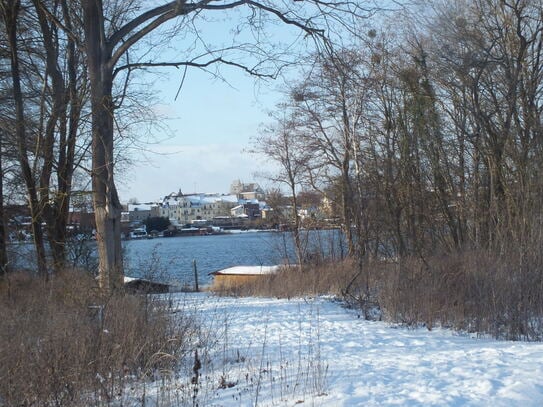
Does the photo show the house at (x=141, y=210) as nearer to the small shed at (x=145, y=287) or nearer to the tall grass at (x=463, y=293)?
the tall grass at (x=463, y=293)

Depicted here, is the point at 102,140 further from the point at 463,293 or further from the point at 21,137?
the point at 463,293

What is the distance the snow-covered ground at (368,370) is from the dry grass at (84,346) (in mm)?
629

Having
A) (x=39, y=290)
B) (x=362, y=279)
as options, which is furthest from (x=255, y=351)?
(x=362, y=279)

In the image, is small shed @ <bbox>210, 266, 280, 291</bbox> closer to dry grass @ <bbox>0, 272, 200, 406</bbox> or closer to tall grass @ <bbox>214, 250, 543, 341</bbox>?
tall grass @ <bbox>214, 250, 543, 341</bbox>

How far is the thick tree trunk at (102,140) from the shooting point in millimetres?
11500

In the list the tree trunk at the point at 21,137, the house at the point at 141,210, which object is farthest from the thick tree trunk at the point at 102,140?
the house at the point at 141,210

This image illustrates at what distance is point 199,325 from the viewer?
8.95 metres

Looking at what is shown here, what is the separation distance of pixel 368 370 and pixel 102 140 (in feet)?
23.3

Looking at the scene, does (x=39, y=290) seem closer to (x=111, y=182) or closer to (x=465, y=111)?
(x=111, y=182)

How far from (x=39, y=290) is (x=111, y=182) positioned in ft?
8.05

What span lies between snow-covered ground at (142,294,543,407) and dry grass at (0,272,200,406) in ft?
2.06

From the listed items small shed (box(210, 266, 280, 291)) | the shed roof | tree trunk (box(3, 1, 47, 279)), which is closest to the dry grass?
tree trunk (box(3, 1, 47, 279))

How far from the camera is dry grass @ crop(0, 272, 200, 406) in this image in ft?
18.9

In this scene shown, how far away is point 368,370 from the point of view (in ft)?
22.5
